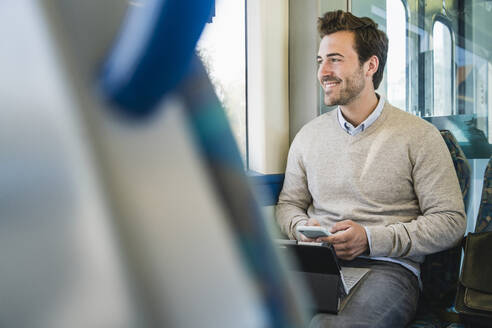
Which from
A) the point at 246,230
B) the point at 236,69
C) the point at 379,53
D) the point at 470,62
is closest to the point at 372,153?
the point at 379,53

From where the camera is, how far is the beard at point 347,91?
5.28ft

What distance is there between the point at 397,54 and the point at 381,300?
1308mm

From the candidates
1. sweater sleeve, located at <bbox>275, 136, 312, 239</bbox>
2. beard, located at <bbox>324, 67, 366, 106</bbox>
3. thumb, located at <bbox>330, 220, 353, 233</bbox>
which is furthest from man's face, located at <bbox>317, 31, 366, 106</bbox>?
thumb, located at <bbox>330, 220, 353, 233</bbox>

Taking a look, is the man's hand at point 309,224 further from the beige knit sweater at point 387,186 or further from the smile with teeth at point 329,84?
the smile with teeth at point 329,84

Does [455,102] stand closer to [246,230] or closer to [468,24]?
[468,24]

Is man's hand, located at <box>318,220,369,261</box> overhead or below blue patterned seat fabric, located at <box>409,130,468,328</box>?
overhead

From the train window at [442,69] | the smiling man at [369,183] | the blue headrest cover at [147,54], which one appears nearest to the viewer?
the blue headrest cover at [147,54]

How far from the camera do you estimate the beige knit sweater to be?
1.31 metres

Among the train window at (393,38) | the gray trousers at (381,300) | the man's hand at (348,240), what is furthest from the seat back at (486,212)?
the train window at (393,38)

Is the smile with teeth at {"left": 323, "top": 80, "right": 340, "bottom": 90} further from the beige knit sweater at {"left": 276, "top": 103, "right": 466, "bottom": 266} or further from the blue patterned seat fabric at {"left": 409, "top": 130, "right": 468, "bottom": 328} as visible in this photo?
the blue patterned seat fabric at {"left": 409, "top": 130, "right": 468, "bottom": 328}

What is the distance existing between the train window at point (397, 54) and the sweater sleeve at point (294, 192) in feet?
2.09

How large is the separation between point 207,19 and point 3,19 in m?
0.04

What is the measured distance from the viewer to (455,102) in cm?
187

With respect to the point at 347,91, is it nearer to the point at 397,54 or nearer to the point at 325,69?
the point at 325,69
